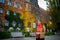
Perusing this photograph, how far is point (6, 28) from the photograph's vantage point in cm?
1338

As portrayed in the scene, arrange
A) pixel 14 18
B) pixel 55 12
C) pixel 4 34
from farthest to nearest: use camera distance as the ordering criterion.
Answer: pixel 55 12, pixel 14 18, pixel 4 34

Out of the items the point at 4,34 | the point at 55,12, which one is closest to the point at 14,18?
the point at 55,12

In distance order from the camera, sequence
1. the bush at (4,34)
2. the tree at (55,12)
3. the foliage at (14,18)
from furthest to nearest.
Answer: the tree at (55,12), the foliage at (14,18), the bush at (4,34)

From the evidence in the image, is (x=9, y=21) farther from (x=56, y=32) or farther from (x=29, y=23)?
(x=56, y=32)

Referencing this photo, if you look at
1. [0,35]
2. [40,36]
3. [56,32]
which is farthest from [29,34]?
[40,36]

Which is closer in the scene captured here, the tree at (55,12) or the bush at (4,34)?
the bush at (4,34)

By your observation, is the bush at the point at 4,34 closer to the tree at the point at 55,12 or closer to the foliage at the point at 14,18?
the foliage at the point at 14,18

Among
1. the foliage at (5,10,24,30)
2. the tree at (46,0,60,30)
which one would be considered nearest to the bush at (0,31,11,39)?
the foliage at (5,10,24,30)

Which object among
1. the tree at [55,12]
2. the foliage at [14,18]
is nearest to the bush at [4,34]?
the foliage at [14,18]

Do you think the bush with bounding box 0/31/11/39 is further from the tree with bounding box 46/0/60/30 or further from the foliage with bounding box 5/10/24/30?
the tree with bounding box 46/0/60/30

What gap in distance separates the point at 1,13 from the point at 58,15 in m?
5.26

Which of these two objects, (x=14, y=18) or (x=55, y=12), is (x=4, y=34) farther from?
(x=55, y=12)

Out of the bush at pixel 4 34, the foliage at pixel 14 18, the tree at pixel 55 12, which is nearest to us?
the bush at pixel 4 34

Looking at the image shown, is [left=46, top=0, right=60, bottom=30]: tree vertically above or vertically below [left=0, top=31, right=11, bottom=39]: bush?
above
